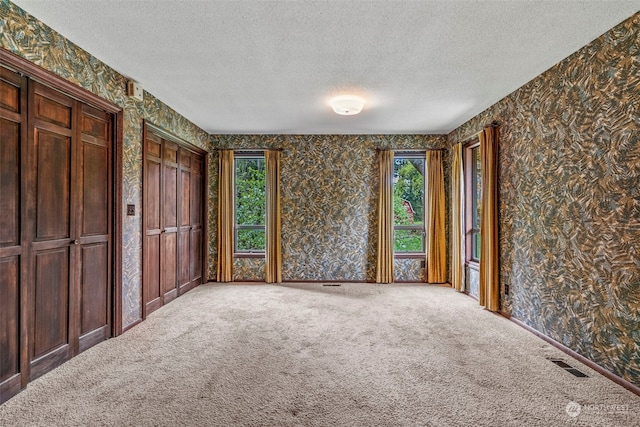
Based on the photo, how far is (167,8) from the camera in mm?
2098

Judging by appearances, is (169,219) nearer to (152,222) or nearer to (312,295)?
(152,222)

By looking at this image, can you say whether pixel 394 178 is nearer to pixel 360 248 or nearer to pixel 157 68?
pixel 360 248

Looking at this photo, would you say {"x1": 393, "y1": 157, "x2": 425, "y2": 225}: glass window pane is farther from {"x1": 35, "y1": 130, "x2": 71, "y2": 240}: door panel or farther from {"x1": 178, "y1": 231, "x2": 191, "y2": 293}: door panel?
{"x1": 35, "y1": 130, "x2": 71, "y2": 240}: door panel

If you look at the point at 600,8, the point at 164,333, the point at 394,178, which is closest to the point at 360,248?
the point at 394,178

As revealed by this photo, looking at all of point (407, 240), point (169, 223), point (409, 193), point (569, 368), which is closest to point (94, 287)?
point (169, 223)

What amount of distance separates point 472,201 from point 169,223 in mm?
4508

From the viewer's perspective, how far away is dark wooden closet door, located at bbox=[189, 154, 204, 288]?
17.0 feet

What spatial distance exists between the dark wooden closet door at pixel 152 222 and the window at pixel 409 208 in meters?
3.82

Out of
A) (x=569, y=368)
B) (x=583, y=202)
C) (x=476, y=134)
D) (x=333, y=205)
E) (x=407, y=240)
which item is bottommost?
(x=569, y=368)

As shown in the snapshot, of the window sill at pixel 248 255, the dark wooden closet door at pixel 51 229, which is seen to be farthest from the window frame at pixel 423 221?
the dark wooden closet door at pixel 51 229

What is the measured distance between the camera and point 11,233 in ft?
7.02

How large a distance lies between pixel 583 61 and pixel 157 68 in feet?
12.3

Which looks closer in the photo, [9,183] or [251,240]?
[9,183]

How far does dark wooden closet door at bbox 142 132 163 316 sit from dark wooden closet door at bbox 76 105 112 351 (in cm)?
57
